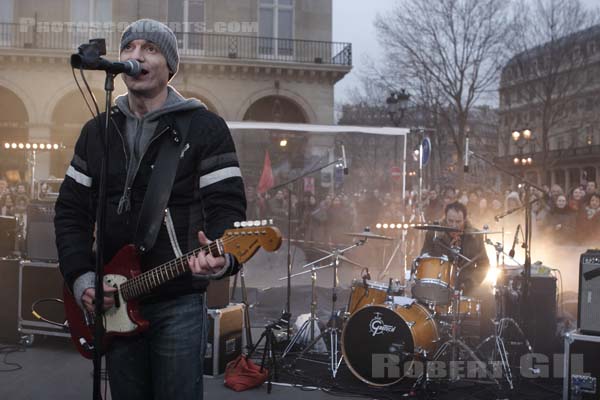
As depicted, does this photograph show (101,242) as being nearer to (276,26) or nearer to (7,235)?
(7,235)

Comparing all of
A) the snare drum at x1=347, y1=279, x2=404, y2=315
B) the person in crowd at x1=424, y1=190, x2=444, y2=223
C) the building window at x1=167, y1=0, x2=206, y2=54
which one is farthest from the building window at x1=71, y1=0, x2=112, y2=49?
the snare drum at x1=347, y1=279, x2=404, y2=315

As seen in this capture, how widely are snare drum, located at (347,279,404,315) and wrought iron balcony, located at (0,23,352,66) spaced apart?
1791 centimetres

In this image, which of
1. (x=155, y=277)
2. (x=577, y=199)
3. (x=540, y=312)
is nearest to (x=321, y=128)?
(x=577, y=199)

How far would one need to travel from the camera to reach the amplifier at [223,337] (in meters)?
6.54

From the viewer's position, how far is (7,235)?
777 centimetres

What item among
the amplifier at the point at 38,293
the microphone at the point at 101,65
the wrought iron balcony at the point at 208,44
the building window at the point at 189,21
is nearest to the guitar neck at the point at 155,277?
the microphone at the point at 101,65

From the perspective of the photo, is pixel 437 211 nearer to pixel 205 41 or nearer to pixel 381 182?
pixel 381 182

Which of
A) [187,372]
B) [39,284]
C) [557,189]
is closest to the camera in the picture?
[187,372]

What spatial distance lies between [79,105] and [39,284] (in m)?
17.9

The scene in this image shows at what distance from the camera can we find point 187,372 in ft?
8.81

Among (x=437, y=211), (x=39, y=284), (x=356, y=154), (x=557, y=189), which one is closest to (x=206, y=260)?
(x=39, y=284)

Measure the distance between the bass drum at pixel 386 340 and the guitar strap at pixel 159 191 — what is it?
13.0 feet

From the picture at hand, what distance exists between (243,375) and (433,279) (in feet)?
7.24
